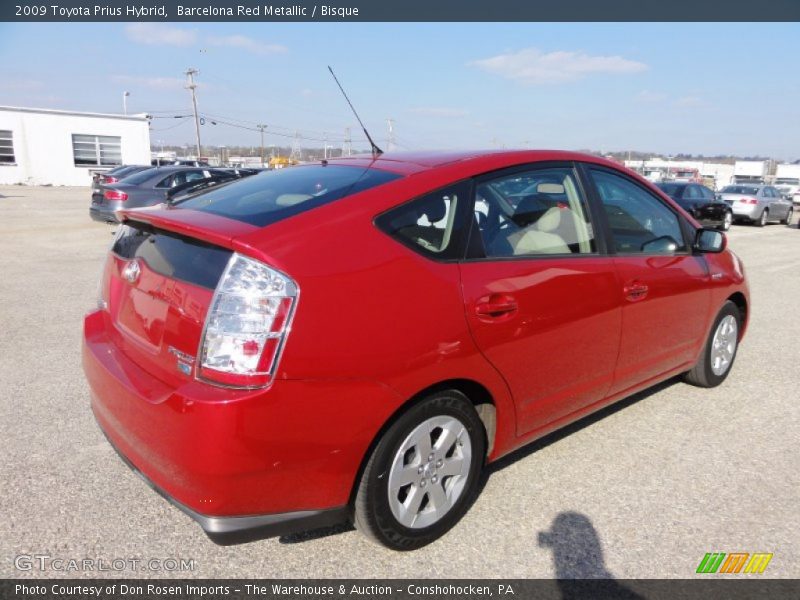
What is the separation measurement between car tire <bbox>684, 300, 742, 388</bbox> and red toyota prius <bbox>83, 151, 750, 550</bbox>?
4.11 ft

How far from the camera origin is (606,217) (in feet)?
10.5

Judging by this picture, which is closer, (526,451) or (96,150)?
(526,451)

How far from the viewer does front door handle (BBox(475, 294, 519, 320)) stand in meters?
2.44

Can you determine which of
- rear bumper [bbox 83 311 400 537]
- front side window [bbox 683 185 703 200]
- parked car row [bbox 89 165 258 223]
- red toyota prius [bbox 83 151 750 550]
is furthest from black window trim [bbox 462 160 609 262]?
front side window [bbox 683 185 703 200]

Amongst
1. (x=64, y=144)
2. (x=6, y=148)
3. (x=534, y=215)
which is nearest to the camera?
(x=534, y=215)

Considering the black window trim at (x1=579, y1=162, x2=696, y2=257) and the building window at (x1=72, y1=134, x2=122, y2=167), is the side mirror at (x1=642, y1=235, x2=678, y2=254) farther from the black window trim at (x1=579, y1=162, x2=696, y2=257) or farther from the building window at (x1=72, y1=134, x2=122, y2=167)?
the building window at (x1=72, y1=134, x2=122, y2=167)

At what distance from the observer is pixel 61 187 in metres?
34.5

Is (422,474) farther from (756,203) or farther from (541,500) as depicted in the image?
(756,203)

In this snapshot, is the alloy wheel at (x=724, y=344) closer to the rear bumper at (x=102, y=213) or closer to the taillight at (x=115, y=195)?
the rear bumper at (x=102, y=213)

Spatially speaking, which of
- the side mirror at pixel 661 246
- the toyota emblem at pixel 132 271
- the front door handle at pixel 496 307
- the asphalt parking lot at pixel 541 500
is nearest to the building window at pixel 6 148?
the asphalt parking lot at pixel 541 500

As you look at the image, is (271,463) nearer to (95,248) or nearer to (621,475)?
(621,475)

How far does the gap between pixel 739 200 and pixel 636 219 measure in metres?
20.8

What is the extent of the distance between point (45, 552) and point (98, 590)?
1.17ft

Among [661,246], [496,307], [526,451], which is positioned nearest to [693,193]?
[661,246]
